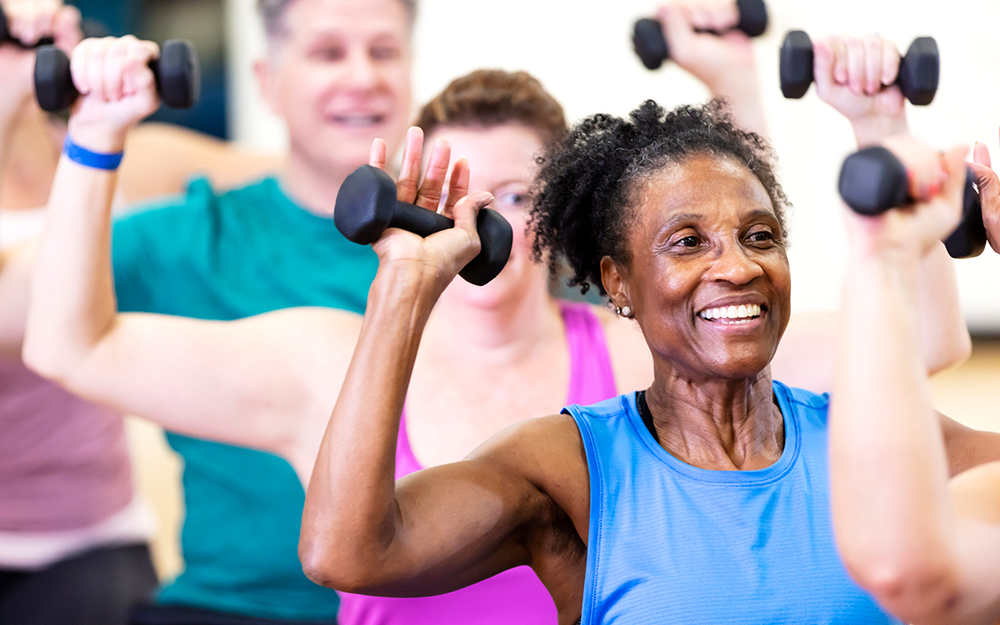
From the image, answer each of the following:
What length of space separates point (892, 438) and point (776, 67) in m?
3.51

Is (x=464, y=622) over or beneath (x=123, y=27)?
A: beneath

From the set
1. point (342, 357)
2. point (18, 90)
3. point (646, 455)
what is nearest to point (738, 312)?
point (646, 455)

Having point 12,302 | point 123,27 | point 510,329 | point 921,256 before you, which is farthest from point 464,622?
point 123,27

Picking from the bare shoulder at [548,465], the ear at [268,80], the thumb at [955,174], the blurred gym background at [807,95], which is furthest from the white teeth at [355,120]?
the blurred gym background at [807,95]

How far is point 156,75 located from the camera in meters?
1.73

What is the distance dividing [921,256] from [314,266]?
1.48 metres

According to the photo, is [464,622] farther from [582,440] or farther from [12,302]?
[12,302]

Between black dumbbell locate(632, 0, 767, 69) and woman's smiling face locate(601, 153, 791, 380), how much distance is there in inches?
26.5

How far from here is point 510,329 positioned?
1.76 m

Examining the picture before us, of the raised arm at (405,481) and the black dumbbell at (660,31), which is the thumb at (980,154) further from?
the raised arm at (405,481)

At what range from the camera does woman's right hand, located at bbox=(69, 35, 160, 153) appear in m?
1.69

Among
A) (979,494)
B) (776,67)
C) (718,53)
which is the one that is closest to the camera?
(979,494)

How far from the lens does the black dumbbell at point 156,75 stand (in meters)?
1.69

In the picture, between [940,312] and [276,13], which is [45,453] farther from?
[940,312]
